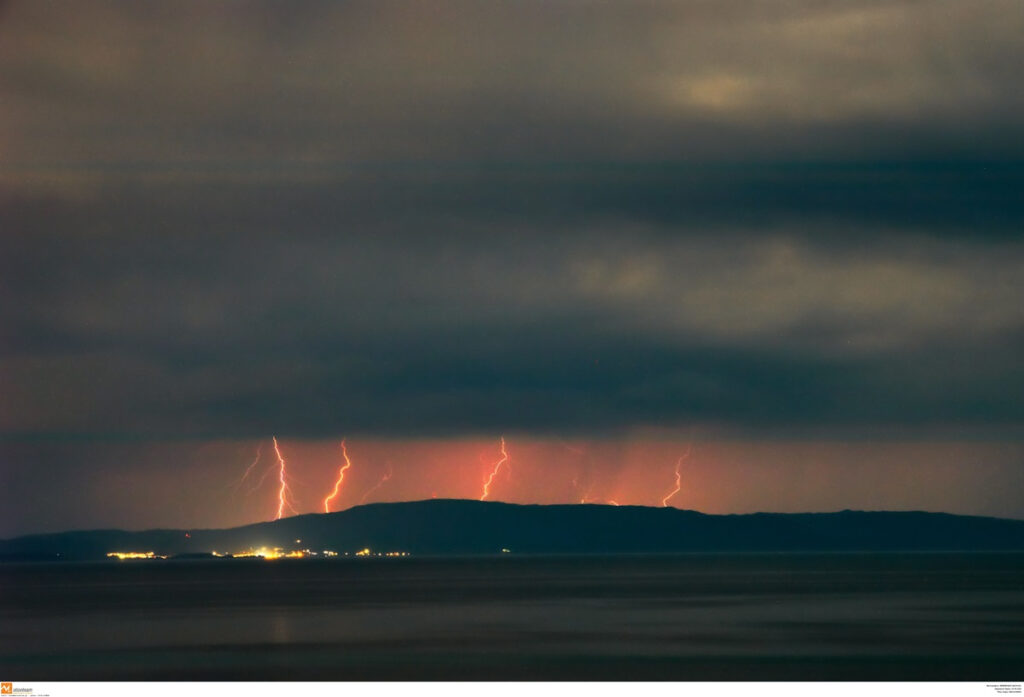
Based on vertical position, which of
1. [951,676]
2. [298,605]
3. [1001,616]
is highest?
[298,605]

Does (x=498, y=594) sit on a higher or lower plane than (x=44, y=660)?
higher

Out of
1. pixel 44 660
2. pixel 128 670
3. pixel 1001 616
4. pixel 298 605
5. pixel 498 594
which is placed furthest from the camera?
pixel 498 594

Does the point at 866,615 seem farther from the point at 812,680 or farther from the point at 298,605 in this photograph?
the point at 298,605

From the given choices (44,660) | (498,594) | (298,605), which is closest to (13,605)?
(298,605)

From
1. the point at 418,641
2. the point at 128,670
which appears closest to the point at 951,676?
the point at 418,641

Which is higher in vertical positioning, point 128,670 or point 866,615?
point 866,615

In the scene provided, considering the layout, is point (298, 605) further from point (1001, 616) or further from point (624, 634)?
point (1001, 616)

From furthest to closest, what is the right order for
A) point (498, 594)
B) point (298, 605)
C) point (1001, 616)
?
point (498, 594) < point (298, 605) < point (1001, 616)

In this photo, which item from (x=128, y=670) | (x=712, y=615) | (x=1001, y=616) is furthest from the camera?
(x=712, y=615)

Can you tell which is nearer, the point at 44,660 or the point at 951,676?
the point at 951,676
